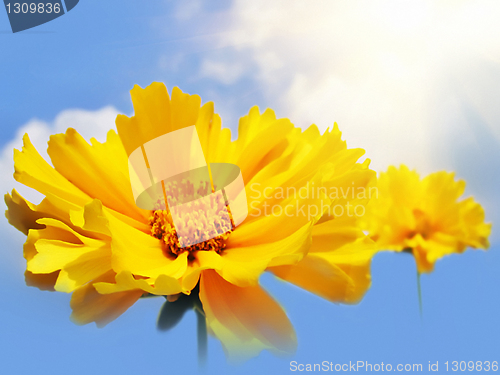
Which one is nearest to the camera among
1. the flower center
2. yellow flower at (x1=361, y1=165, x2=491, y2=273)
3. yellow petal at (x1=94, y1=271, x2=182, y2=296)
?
yellow petal at (x1=94, y1=271, x2=182, y2=296)

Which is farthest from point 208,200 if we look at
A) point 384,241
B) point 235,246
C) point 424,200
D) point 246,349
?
point 424,200

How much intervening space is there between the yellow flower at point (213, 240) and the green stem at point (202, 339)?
0.02 metres

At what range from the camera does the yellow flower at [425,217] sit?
753mm

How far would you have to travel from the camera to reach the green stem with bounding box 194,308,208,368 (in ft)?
1.05

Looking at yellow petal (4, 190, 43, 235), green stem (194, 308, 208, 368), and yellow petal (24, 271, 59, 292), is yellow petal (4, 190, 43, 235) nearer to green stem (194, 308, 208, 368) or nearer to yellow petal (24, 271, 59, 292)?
yellow petal (24, 271, 59, 292)

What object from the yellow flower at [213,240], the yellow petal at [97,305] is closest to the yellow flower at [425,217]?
the yellow flower at [213,240]

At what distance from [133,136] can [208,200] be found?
0.10 meters

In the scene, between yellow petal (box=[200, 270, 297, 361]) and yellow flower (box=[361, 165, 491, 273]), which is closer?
yellow petal (box=[200, 270, 297, 361])

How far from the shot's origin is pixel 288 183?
402 millimetres

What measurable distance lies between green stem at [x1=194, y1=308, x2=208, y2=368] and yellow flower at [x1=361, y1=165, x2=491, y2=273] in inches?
18.4

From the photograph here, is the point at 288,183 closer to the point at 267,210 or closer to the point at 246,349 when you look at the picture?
the point at 267,210

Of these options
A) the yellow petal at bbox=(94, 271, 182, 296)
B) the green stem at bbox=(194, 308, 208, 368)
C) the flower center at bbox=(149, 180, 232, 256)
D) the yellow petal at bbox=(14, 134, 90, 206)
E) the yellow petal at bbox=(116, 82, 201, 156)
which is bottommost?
the green stem at bbox=(194, 308, 208, 368)

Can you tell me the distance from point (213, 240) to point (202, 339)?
0.29ft

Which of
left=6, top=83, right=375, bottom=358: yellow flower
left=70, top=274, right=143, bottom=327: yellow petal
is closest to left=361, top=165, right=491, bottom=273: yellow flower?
left=6, top=83, right=375, bottom=358: yellow flower
